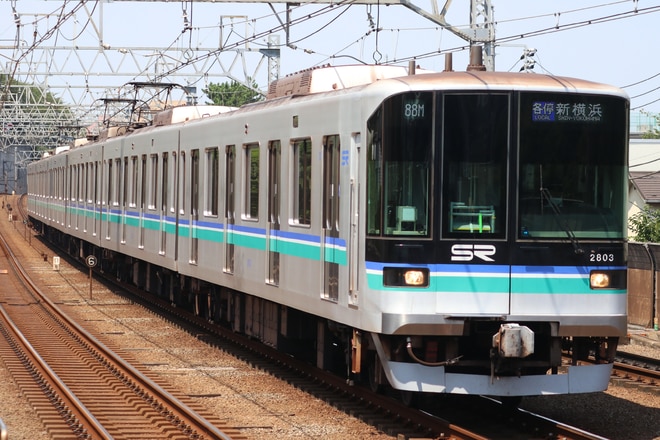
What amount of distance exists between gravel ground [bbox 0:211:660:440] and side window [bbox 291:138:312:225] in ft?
5.68

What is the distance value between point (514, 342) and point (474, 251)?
76cm

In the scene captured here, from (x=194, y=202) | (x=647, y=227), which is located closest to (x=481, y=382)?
(x=194, y=202)

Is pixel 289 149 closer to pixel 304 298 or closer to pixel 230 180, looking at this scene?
pixel 304 298

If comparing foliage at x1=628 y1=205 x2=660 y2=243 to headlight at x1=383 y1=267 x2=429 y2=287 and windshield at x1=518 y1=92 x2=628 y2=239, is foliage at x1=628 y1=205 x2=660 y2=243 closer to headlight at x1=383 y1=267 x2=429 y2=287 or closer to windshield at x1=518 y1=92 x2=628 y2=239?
windshield at x1=518 y1=92 x2=628 y2=239

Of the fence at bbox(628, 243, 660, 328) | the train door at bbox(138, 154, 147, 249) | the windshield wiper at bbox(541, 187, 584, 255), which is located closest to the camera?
the windshield wiper at bbox(541, 187, 584, 255)

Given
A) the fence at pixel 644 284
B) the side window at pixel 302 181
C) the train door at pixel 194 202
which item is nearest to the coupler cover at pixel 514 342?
the side window at pixel 302 181

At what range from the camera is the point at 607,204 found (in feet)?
31.7

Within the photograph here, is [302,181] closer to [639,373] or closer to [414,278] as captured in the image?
[414,278]

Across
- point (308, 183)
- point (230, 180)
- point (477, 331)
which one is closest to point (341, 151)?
point (308, 183)

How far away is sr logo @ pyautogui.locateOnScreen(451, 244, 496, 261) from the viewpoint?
9.39 meters

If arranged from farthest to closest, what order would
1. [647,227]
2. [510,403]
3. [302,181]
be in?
[647,227]
[302,181]
[510,403]

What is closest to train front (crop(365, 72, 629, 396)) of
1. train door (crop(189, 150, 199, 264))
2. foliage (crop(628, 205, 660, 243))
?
train door (crop(189, 150, 199, 264))

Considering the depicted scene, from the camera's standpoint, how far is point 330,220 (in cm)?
1084

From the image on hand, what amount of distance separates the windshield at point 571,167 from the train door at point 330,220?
1772 millimetres
